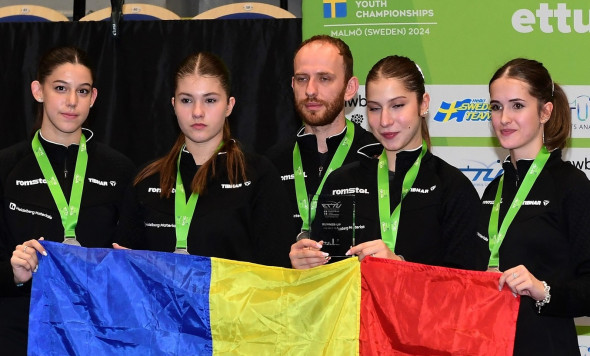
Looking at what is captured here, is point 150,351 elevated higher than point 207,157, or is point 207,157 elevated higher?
point 207,157

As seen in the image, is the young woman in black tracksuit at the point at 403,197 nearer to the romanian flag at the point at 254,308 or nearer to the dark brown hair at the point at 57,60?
the romanian flag at the point at 254,308

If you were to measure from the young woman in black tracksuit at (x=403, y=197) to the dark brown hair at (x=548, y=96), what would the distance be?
39 cm

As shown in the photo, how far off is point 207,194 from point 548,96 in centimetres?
150

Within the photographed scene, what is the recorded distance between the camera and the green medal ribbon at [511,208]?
3408 mm

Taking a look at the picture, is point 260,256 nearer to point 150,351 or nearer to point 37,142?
point 150,351

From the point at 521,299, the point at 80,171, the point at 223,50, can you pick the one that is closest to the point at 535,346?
the point at 521,299

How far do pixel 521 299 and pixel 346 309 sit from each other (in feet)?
2.20

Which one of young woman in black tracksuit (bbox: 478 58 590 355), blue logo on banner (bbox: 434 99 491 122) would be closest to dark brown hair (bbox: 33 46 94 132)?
young woman in black tracksuit (bbox: 478 58 590 355)

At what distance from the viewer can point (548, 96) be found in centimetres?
357

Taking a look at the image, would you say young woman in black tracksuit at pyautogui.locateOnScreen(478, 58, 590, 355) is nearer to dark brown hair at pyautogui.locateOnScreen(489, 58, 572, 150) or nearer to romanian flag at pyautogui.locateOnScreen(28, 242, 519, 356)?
dark brown hair at pyautogui.locateOnScreen(489, 58, 572, 150)

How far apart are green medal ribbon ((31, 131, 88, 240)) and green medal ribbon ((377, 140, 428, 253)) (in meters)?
1.35

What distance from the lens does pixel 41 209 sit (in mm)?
3824

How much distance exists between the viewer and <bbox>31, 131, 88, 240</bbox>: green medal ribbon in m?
3.81

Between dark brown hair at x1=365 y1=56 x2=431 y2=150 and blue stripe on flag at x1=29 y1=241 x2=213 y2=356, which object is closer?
blue stripe on flag at x1=29 y1=241 x2=213 y2=356
